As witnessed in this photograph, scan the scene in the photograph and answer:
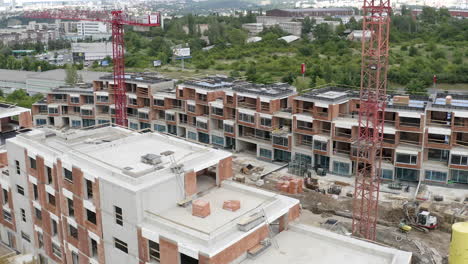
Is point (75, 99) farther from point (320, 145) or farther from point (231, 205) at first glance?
point (231, 205)

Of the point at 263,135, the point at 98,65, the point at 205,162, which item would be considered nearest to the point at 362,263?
the point at 205,162

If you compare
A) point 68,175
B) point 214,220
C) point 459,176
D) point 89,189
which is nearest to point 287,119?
point 459,176

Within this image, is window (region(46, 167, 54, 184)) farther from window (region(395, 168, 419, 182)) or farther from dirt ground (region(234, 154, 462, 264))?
window (region(395, 168, 419, 182))

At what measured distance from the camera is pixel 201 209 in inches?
874

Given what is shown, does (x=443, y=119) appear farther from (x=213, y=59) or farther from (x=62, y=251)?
(x=213, y=59)

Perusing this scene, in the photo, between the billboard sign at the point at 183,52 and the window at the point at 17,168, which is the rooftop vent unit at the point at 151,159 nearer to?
the window at the point at 17,168

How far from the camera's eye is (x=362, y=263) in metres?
20.4

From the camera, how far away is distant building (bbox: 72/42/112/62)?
435 ft

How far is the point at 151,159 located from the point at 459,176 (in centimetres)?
2928

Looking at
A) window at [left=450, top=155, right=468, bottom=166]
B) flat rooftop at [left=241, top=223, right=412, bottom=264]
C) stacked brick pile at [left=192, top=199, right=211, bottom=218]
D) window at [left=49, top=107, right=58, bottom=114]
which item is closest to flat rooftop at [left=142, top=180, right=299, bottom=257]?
stacked brick pile at [left=192, top=199, right=211, bottom=218]

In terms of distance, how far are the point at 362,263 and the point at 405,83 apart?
2803 inches

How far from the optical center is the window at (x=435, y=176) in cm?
4272

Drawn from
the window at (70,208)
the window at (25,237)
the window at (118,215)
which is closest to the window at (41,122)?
the window at (25,237)

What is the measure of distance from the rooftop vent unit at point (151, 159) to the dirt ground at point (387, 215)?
12.4 m
